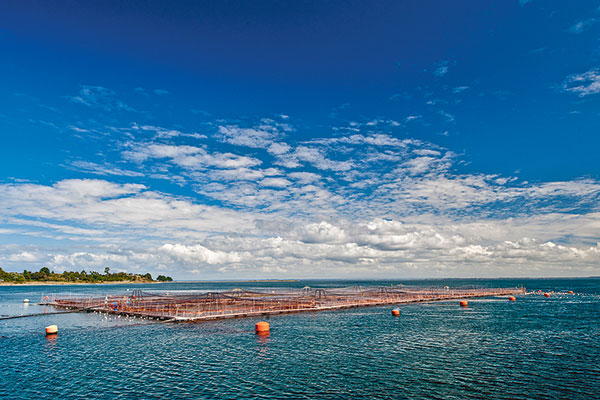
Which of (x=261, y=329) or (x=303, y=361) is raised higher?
(x=261, y=329)

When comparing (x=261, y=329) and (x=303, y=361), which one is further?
→ (x=261, y=329)

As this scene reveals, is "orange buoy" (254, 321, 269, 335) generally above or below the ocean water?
above

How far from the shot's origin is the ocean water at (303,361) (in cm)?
4256

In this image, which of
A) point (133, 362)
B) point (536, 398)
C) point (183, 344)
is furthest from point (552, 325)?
point (133, 362)

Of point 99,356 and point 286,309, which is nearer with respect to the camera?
point 99,356

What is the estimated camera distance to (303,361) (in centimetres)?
5538

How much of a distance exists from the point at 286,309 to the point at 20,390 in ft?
259

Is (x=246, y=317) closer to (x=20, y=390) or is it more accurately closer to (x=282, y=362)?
(x=282, y=362)

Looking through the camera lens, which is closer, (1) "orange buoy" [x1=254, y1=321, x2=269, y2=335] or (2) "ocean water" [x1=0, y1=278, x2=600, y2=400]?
(2) "ocean water" [x1=0, y1=278, x2=600, y2=400]

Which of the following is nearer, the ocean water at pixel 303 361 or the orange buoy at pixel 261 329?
the ocean water at pixel 303 361

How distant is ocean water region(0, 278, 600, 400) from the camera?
140ft

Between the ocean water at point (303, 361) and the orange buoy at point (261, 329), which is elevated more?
the orange buoy at point (261, 329)

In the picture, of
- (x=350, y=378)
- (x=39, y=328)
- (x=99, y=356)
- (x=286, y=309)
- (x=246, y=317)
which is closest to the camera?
(x=350, y=378)

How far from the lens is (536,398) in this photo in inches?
1572
